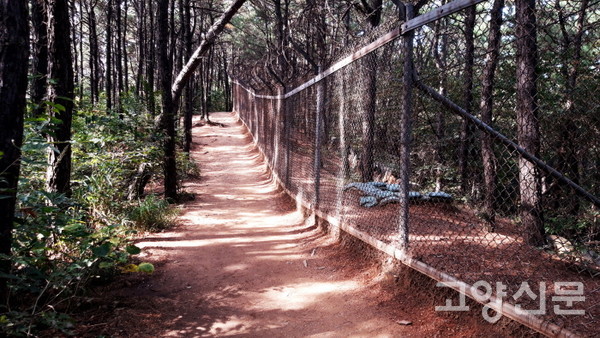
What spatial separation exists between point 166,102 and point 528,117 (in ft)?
22.8

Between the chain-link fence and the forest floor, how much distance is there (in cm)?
36

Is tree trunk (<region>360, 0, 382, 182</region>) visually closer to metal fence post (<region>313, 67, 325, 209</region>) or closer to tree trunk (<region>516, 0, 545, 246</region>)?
metal fence post (<region>313, 67, 325, 209</region>)

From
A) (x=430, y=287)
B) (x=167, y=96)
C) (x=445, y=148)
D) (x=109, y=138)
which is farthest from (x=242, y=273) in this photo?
(x=167, y=96)

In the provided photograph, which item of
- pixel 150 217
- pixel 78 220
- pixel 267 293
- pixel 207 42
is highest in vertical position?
pixel 207 42

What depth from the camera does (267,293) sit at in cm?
404

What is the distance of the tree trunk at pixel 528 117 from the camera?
311 centimetres

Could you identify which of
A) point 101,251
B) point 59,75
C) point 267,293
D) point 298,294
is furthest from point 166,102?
point 101,251

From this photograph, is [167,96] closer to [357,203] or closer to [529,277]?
[357,203]

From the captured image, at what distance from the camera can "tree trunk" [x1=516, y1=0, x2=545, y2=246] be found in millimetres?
3109

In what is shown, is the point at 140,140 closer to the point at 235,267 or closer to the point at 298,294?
the point at 235,267

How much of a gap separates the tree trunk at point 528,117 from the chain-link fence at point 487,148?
3cm

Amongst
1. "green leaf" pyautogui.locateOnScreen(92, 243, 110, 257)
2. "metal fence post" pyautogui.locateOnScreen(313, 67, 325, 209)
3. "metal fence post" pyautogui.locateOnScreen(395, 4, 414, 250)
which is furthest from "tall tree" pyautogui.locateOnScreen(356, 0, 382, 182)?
"green leaf" pyautogui.locateOnScreen(92, 243, 110, 257)

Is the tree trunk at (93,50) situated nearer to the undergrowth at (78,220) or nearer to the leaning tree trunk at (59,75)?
the undergrowth at (78,220)

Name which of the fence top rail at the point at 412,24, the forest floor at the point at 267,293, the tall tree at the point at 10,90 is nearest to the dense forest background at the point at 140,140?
the tall tree at the point at 10,90
